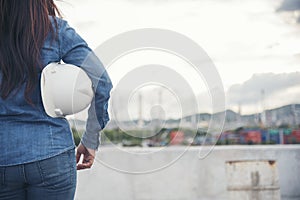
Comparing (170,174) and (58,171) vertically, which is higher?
(58,171)

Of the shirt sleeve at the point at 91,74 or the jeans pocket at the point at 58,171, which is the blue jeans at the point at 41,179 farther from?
the shirt sleeve at the point at 91,74

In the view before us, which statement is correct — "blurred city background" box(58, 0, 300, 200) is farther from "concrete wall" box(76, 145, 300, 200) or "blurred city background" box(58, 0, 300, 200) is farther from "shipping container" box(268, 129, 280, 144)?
"shipping container" box(268, 129, 280, 144)

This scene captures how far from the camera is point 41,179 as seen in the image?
0.92 metres

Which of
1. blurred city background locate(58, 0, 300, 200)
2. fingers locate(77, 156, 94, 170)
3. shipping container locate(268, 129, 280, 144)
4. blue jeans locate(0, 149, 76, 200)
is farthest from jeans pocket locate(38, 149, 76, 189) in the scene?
shipping container locate(268, 129, 280, 144)

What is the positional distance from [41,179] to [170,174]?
286 cm

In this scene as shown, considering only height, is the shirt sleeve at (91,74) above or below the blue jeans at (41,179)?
above

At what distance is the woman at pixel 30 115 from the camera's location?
3.03ft

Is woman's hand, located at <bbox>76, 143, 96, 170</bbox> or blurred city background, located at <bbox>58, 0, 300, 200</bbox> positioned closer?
woman's hand, located at <bbox>76, 143, 96, 170</bbox>

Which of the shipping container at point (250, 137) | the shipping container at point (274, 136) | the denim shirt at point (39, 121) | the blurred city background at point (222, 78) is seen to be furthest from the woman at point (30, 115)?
the shipping container at point (250, 137)

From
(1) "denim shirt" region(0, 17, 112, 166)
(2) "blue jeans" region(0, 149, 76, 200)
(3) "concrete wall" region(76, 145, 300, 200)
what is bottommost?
(3) "concrete wall" region(76, 145, 300, 200)

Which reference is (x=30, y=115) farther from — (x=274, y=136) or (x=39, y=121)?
(x=274, y=136)

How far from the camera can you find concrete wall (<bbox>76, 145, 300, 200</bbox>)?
3.71m

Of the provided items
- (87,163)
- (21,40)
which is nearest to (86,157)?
(87,163)

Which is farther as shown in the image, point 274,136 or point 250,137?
point 250,137
